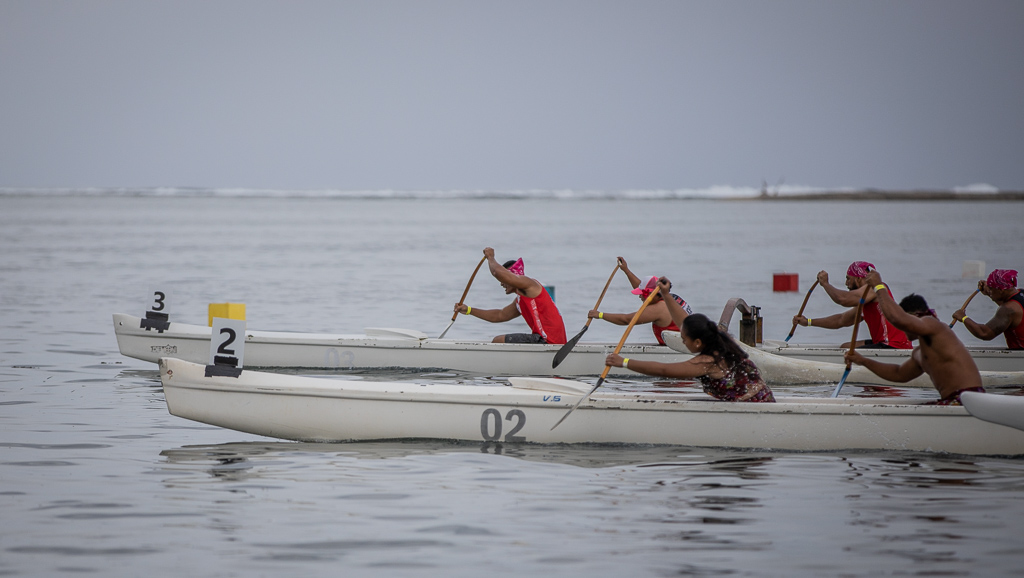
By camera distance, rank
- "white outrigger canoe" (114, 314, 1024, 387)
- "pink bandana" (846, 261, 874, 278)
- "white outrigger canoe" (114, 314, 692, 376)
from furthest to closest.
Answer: "white outrigger canoe" (114, 314, 692, 376) → "white outrigger canoe" (114, 314, 1024, 387) → "pink bandana" (846, 261, 874, 278)

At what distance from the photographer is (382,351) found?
1412cm

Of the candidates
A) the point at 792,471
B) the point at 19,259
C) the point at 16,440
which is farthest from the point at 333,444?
the point at 19,259

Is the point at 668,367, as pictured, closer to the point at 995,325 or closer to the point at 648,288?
the point at 648,288

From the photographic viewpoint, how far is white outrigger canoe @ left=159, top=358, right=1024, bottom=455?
9062mm

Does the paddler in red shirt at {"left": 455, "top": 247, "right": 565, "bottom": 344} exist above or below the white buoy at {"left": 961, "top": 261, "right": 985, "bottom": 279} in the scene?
below

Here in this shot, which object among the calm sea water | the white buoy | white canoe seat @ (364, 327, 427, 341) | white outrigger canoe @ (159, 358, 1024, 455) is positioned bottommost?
the calm sea water

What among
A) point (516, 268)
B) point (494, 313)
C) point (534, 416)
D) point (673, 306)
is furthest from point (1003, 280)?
point (494, 313)

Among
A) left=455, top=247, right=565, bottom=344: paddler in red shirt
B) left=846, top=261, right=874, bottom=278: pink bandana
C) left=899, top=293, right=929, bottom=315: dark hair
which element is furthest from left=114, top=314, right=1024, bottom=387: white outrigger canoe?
left=899, top=293, right=929, bottom=315: dark hair

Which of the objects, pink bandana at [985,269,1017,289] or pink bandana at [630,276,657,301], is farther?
pink bandana at [630,276,657,301]

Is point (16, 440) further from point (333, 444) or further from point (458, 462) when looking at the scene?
point (458, 462)

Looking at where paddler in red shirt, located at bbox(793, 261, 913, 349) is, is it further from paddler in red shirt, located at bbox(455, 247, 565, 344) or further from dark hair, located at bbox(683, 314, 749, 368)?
dark hair, located at bbox(683, 314, 749, 368)

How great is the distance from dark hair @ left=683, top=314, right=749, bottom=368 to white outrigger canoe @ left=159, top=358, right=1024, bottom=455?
0.41 m

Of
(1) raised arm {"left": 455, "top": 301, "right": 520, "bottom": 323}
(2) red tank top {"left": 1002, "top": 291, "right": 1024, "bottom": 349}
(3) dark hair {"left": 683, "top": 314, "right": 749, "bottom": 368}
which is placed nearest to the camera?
(3) dark hair {"left": 683, "top": 314, "right": 749, "bottom": 368}

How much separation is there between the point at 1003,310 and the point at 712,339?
5.46m
